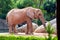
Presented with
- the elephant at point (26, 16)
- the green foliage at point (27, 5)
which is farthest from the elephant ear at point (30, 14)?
the green foliage at point (27, 5)

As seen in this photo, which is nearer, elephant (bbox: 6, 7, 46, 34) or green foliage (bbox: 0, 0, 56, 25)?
elephant (bbox: 6, 7, 46, 34)

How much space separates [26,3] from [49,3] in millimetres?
1466

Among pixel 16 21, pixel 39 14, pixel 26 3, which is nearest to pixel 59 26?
pixel 39 14

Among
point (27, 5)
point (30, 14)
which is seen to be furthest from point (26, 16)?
point (27, 5)

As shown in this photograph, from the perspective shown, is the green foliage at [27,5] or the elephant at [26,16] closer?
the elephant at [26,16]

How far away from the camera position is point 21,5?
43.8 ft

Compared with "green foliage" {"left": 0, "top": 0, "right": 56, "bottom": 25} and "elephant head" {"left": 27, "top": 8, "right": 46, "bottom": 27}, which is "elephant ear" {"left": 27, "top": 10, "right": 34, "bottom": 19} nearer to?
"elephant head" {"left": 27, "top": 8, "right": 46, "bottom": 27}

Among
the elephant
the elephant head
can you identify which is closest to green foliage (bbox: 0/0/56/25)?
the elephant

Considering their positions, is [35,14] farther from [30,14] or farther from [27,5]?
[27,5]

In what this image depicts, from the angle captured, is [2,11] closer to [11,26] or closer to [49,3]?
[49,3]

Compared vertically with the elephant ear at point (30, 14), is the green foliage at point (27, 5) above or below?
above

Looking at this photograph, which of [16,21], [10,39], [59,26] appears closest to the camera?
[59,26]

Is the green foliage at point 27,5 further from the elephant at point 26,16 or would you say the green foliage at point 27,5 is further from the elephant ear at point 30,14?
the elephant ear at point 30,14

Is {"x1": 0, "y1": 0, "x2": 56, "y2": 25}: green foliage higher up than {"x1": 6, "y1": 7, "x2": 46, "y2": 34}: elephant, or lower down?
higher up
